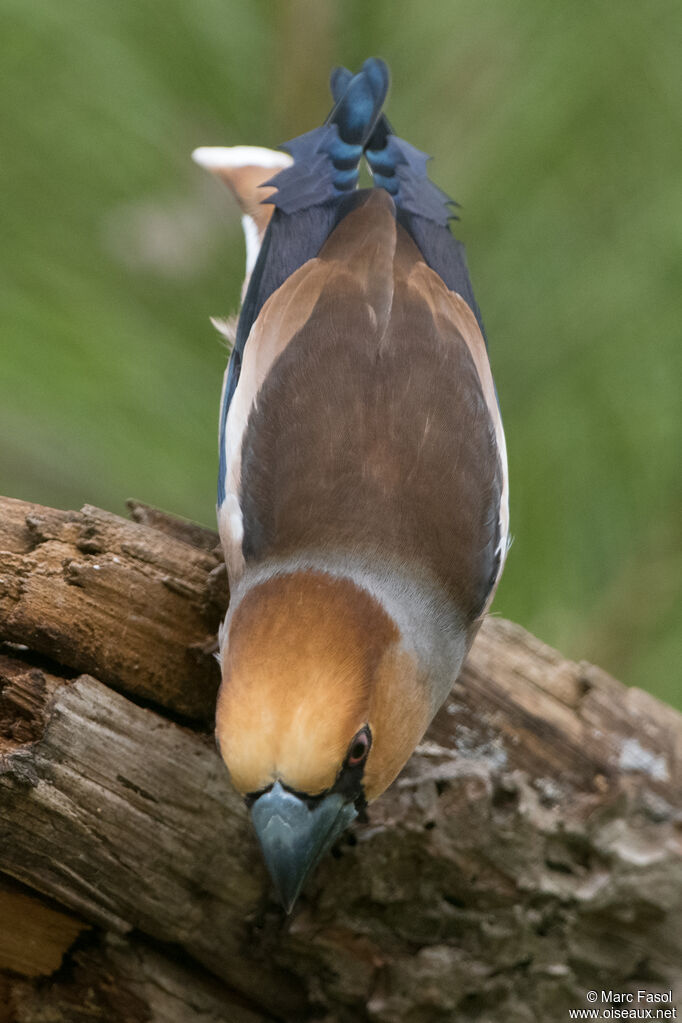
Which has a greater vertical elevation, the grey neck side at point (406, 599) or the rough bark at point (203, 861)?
the grey neck side at point (406, 599)

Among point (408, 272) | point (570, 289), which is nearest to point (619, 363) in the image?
point (570, 289)

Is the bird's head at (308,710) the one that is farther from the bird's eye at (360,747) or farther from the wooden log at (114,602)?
the wooden log at (114,602)

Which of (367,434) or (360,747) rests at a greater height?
(367,434)

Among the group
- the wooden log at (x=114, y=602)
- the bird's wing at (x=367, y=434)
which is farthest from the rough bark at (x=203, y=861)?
the bird's wing at (x=367, y=434)

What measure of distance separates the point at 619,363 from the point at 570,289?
0.38 metres

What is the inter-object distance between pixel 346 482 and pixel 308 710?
79 centimetres

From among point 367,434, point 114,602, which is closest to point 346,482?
point 367,434

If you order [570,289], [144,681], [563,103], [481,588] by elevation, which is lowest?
[144,681]

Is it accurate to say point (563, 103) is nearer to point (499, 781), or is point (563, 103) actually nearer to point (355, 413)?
point (355, 413)

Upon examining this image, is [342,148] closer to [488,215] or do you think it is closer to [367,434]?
[488,215]

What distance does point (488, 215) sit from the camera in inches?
161

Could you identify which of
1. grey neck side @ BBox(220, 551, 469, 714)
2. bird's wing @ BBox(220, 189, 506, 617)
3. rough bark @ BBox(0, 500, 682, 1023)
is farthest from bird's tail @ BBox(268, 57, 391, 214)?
grey neck side @ BBox(220, 551, 469, 714)

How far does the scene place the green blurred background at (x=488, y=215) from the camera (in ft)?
11.7

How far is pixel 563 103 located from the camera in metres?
4.07
